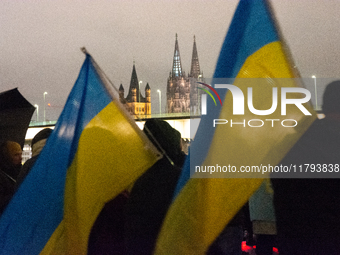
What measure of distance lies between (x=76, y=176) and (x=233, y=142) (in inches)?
49.4

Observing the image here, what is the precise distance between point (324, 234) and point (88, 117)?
2.00m

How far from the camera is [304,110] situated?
2951 mm

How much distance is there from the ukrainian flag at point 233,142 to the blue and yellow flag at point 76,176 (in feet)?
1.45

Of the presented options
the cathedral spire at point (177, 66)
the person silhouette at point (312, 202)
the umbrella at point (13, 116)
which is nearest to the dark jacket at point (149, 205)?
the person silhouette at point (312, 202)

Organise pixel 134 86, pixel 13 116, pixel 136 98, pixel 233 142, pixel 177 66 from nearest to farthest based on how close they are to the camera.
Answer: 1. pixel 233 142
2. pixel 13 116
3. pixel 136 98
4. pixel 134 86
5. pixel 177 66

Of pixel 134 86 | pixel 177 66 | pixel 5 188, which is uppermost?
pixel 177 66

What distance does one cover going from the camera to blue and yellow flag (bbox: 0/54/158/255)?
10.4 feet

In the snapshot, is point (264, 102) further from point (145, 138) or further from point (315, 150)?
point (145, 138)

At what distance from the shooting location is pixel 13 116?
17.2 ft

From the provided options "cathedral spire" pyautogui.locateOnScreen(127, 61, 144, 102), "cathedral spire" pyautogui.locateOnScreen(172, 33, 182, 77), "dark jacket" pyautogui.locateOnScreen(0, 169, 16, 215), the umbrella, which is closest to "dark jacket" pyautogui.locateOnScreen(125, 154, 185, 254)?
"dark jacket" pyautogui.locateOnScreen(0, 169, 16, 215)

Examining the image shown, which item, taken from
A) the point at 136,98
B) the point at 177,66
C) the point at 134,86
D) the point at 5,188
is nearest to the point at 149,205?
the point at 5,188

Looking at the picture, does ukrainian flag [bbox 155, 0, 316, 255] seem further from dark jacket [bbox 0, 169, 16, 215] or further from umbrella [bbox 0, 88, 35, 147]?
umbrella [bbox 0, 88, 35, 147]

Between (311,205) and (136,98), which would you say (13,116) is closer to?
(311,205)

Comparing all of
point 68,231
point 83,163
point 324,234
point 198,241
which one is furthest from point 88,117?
point 324,234
